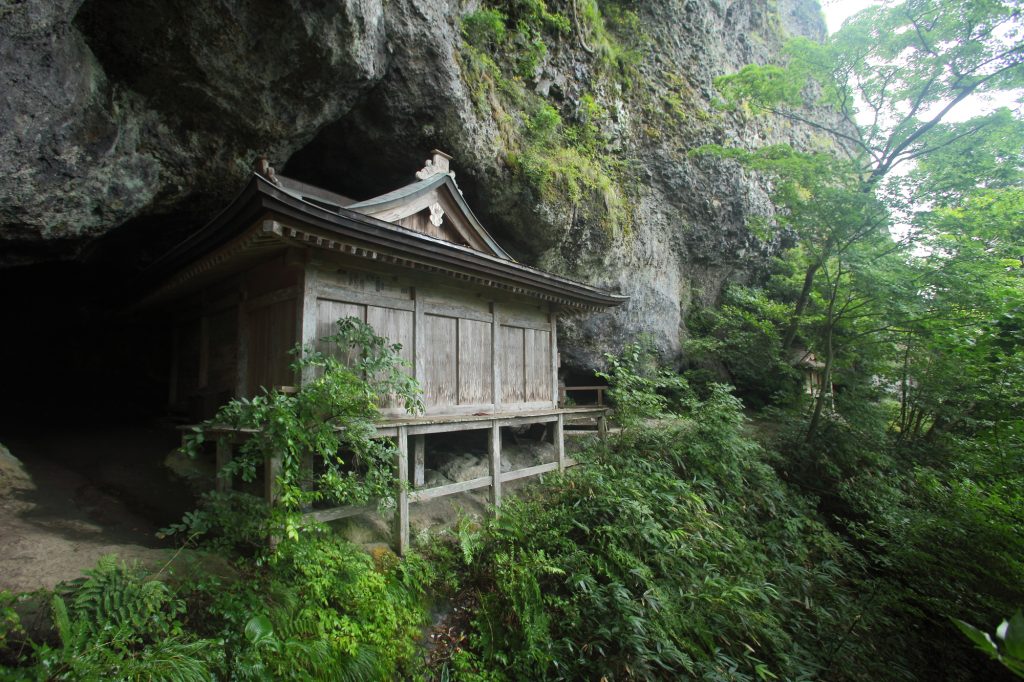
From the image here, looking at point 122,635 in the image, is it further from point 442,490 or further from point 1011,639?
point 1011,639

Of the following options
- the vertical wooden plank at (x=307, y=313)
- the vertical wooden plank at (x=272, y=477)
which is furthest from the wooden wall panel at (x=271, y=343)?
the vertical wooden plank at (x=272, y=477)

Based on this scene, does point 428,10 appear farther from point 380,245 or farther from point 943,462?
point 943,462

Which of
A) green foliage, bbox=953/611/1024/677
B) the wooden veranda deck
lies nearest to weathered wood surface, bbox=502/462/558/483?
the wooden veranda deck

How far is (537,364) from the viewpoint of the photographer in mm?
10070

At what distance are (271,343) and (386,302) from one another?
1744mm

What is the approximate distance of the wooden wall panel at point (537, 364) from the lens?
9.79 m

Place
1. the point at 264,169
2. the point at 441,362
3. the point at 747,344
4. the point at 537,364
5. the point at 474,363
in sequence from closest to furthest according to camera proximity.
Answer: the point at 264,169, the point at 441,362, the point at 474,363, the point at 537,364, the point at 747,344

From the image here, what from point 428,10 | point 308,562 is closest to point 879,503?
point 308,562

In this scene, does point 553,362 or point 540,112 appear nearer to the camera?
point 553,362

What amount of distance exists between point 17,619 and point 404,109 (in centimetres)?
888

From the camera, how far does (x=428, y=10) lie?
28.9ft

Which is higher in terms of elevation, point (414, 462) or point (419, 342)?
point (419, 342)

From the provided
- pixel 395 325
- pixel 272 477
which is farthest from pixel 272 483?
pixel 395 325

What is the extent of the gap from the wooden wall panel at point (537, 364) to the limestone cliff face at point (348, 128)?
9.85 feet
